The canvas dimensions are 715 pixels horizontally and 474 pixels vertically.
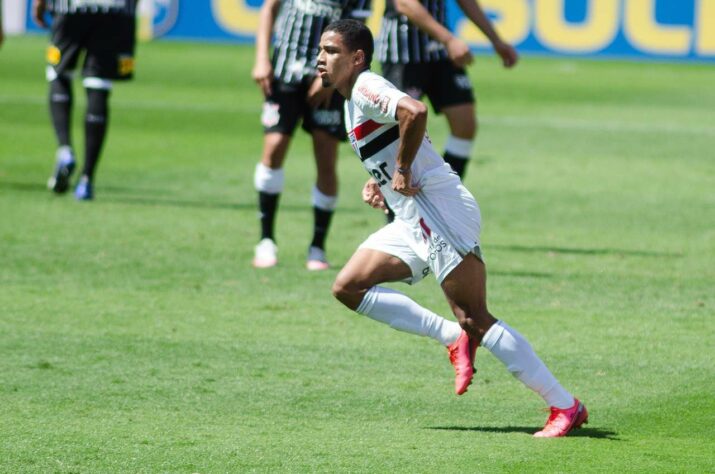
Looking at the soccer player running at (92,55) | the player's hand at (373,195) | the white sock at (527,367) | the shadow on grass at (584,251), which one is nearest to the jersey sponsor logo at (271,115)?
the shadow on grass at (584,251)

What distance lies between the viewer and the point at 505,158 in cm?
1437

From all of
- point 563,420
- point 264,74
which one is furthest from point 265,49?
point 563,420

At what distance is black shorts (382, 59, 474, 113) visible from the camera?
902cm

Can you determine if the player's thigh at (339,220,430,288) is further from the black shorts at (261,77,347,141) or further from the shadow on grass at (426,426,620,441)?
the black shorts at (261,77,347,141)

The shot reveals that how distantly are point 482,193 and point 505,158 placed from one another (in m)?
2.36

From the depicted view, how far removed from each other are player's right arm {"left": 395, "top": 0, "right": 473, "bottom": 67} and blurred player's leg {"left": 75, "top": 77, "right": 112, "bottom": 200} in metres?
3.73

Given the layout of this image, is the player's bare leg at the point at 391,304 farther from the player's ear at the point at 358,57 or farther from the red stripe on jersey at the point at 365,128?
the player's ear at the point at 358,57

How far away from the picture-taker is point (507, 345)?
5.30 meters

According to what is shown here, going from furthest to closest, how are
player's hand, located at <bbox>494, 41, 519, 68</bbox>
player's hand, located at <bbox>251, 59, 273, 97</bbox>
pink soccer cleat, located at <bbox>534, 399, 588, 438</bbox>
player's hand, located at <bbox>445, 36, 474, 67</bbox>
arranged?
1. player's hand, located at <bbox>494, 41, 519, 68</bbox>
2. player's hand, located at <bbox>251, 59, 273, 97</bbox>
3. player's hand, located at <bbox>445, 36, 474, 67</bbox>
4. pink soccer cleat, located at <bbox>534, 399, 588, 438</bbox>

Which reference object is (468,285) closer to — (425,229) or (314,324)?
(425,229)

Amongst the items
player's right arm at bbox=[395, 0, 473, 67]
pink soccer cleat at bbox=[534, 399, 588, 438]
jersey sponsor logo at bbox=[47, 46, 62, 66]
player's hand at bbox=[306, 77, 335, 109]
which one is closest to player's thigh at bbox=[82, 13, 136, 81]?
jersey sponsor logo at bbox=[47, 46, 62, 66]

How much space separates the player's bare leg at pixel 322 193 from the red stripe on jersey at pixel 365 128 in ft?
10.4

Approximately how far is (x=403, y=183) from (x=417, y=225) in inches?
9.8

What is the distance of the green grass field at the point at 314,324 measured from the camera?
5066 millimetres
